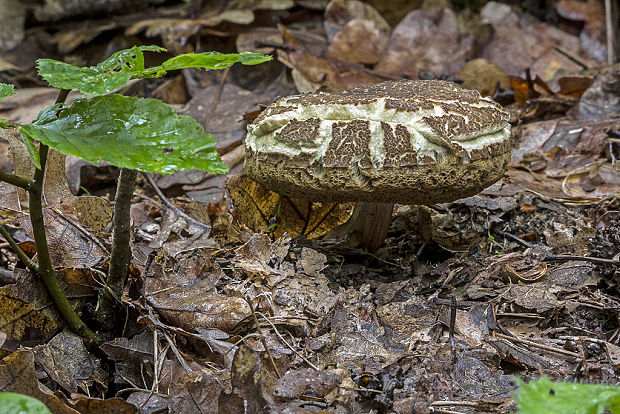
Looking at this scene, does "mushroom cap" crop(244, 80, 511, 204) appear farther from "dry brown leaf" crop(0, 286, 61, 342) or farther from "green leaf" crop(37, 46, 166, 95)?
"dry brown leaf" crop(0, 286, 61, 342)

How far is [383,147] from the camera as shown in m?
2.13

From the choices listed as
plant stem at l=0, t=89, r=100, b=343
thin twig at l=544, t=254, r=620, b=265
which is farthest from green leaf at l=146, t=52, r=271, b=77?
thin twig at l=544, t=254, r=620, b=265

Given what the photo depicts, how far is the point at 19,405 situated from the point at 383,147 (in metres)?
1.45

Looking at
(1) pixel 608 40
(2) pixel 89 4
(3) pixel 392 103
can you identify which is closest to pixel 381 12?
(1) pixel 608 40

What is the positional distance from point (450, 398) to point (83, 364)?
1197 mm

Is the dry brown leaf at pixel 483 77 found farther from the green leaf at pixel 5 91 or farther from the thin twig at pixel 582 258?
the green leaf at pixel 5 91

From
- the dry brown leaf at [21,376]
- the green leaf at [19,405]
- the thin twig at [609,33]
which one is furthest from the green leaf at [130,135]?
the thin twig at [609,33]

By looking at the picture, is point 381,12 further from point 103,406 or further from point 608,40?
point 103,406

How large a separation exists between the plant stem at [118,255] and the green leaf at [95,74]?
36 cm

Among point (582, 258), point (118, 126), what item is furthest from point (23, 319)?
point (582, 258)

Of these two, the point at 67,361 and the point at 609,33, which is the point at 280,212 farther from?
the point at 609,33

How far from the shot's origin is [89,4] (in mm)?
5883

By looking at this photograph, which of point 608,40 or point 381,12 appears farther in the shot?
point 381,12

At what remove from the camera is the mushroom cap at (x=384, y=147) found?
2.13 meters
